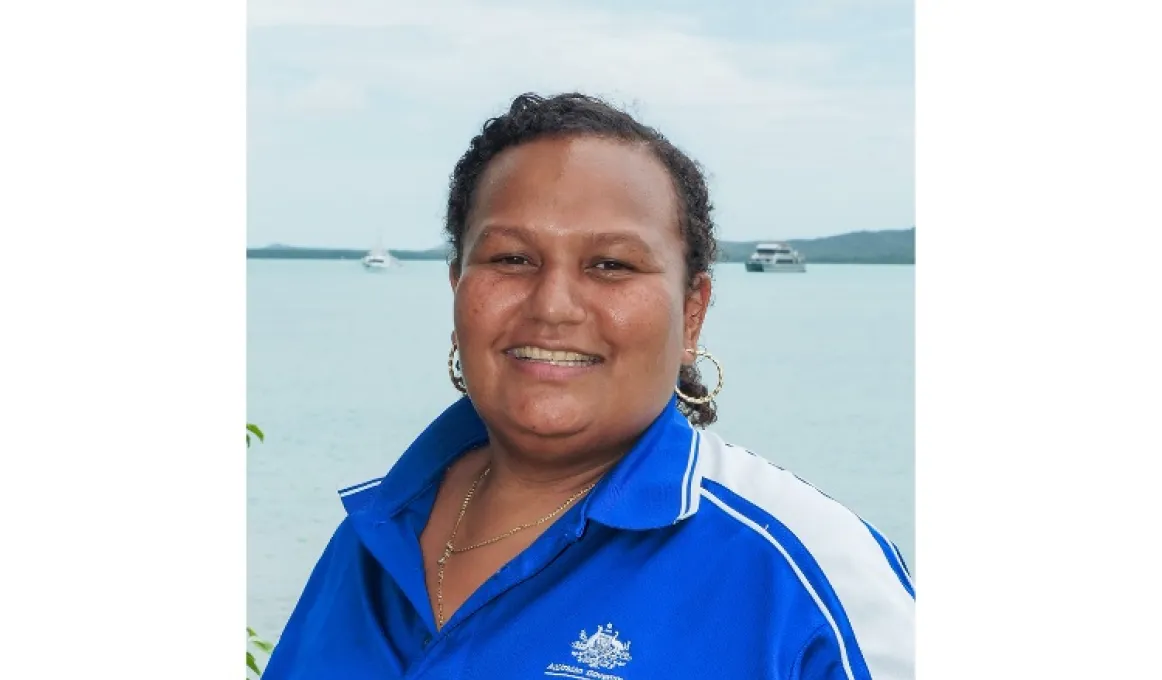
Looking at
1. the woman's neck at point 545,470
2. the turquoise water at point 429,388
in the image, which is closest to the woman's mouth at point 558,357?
the woman's neck at point 545,470

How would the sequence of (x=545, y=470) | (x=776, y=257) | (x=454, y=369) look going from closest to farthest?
(x=545, y=470) → (x=454, y=369) → (x=776, y=257)

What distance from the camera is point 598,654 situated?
1.12 m

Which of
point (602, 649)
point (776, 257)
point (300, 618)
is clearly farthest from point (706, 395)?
point (776, 257)

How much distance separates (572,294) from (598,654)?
1.05 ft

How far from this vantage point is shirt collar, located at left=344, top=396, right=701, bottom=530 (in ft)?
3.87

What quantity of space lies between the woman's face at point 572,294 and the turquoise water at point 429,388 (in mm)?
4913

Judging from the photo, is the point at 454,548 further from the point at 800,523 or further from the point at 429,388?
the point at 429,388

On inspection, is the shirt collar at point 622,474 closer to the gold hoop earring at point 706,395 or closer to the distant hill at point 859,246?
the gold hoop earring at point 706,395

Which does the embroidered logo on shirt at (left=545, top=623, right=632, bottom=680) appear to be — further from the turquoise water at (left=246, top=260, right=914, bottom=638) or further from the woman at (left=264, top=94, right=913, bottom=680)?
the turquoise water at (left=246, top=260, right=914, bottom=638)

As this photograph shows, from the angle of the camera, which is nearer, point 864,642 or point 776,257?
point 864,642

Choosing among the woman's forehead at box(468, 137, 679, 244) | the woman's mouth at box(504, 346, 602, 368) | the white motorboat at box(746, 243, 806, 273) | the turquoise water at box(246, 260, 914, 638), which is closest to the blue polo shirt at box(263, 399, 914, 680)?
the woman's mouth at box(504, 346, 602, 368)

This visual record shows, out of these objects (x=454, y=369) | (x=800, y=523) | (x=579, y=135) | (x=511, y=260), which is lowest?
(x=800, y=523)

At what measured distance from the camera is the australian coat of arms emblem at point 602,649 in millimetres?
1114
